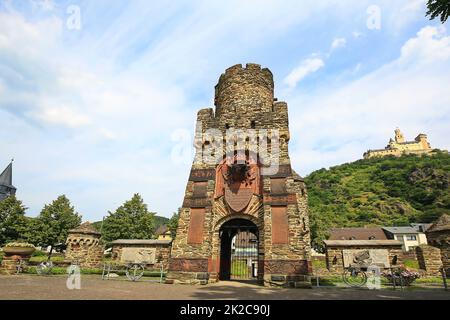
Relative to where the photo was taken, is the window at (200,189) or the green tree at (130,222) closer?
the window at (200,189)

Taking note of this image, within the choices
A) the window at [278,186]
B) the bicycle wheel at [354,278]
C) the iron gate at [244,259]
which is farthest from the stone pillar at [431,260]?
the iron gate at [244,259]

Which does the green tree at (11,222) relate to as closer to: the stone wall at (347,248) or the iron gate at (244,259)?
the iron gate at (244,259)

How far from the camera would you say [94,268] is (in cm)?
1833

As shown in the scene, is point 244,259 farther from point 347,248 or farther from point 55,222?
point 55,222

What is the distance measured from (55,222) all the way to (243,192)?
111 ft

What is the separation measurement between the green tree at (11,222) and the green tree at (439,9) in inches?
1739

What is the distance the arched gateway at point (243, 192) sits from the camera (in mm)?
11672

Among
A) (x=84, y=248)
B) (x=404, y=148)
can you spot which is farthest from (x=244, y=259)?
(x=404, y=148)

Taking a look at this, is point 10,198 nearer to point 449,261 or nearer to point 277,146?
point 277,146

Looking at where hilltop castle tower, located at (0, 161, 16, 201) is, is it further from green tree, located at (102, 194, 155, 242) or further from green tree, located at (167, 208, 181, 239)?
green tree, located at (167, 208, 181, 239)

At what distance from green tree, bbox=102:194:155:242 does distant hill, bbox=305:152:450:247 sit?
4698 cm

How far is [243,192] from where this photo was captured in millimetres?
13164

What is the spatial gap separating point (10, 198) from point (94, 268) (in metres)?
28.4

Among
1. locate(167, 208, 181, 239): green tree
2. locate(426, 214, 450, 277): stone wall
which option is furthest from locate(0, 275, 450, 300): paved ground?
locate(167, 208, 181, 239): green tree
